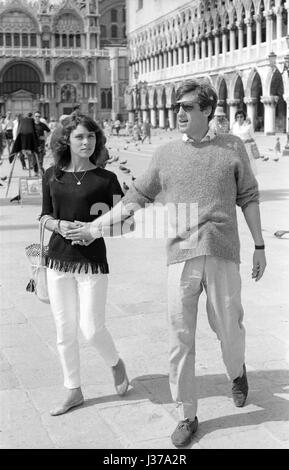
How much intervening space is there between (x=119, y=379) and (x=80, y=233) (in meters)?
0.94

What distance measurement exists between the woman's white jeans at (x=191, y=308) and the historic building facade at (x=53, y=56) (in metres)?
76.3

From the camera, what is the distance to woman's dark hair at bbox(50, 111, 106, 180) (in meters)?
3.78

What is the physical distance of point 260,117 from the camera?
43938 millimetres

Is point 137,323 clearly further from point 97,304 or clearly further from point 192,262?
point 192,262

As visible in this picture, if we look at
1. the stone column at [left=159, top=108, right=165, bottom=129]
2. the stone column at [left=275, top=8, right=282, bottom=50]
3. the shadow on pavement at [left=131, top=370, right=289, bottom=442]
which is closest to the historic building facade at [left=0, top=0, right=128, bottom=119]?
the stone column at [left=159, top=108, right=165, bottom=129]

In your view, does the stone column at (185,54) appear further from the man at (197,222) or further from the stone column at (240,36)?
the man at (197,222)

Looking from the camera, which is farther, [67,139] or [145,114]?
[145,114]

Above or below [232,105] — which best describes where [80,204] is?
below

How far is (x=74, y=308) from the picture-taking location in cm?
388

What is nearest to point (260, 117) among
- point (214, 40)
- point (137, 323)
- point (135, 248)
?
point (214, 40)

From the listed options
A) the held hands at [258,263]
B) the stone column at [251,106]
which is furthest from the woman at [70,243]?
the stone column at [251,106]

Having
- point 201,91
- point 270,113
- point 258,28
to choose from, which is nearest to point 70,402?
point 201,91

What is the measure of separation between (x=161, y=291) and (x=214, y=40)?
44.4 m

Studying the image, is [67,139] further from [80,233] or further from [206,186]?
[206,186]
